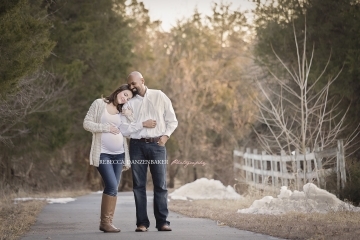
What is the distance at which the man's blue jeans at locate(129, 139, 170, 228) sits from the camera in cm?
1139

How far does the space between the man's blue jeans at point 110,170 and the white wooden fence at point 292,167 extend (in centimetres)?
602

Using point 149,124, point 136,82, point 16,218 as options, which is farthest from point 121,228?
point 16,218

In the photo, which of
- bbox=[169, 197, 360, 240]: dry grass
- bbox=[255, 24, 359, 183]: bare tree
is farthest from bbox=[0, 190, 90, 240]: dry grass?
bbox=[255, 24, 359, 183]: bare tree

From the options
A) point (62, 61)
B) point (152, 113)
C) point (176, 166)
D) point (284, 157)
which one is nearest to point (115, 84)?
point (62, 61)

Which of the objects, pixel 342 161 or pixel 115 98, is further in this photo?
pixel 342 161

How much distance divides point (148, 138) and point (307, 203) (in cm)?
441

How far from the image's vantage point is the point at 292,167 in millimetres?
19156

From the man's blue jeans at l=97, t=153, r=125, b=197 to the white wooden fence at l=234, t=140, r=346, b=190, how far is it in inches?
237

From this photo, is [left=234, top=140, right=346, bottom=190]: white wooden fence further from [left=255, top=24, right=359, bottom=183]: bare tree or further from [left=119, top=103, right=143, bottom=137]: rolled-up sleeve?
[left=119, top=103, right=143, bottom=137]: rolled-up sleeve

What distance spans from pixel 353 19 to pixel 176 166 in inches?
983

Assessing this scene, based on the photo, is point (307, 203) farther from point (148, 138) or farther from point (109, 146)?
point (109, 146)

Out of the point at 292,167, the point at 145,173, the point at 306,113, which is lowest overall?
the point at 145,173

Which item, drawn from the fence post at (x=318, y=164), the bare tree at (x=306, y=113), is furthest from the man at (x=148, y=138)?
the fence post at (x=318, y=164)

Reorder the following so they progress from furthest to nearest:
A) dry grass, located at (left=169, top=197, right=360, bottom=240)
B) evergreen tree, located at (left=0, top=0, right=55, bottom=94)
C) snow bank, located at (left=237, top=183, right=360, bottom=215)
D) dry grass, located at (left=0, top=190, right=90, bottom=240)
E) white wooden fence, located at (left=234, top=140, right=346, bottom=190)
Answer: white wooden fence, located at (left=234, top=140, right=346, bottom=190), snow bank, located at (left=237, top=183, right=360, bottom=215), evergreen tree, located at (left=0, top=0, right=55, bottom=94), dry grass, located at (left=0, top=190, right=90, bottom=240), dry grass, located at (left=169, top=197, right=360, bottom=240)
